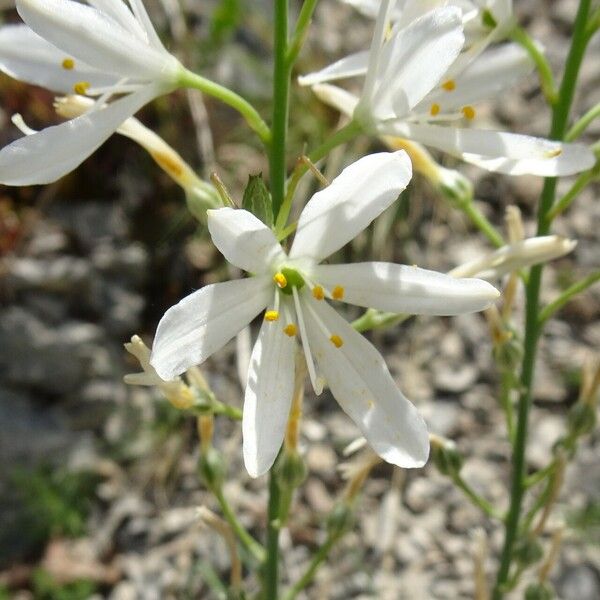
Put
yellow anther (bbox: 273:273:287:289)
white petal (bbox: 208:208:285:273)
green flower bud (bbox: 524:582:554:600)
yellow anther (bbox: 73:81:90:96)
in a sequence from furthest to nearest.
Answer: green flower bud (bbox: 524:582:554:600) → yellow anther (bbox: 73:81:90:96) → yellow anther (bbox: 273:273:287:289) → white petal (bbox: 208:208:285:273)

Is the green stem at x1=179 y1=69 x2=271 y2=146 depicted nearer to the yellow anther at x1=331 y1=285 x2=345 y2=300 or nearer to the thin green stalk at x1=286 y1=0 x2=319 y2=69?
the thin green stalk at x1=286 y1=0 x2=319 y2=69

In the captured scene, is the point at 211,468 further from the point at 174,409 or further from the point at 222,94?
the point at 174,409

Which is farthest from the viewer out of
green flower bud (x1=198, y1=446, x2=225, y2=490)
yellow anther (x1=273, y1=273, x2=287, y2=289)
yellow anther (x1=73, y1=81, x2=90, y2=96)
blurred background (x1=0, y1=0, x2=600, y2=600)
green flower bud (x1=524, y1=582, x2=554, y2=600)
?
blurred background (x1=0, y1=0, x2=600, y2=600)

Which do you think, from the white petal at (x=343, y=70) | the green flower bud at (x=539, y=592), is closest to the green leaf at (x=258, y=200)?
the white petal at (x=343, y=70)

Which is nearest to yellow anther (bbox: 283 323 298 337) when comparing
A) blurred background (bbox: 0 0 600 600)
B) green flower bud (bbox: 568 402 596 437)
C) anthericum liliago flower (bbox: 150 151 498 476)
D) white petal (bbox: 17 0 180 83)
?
anthericum liliago flower (bbox: 150 151 498 476)

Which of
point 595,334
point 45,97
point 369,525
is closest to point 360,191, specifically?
point 369,525
